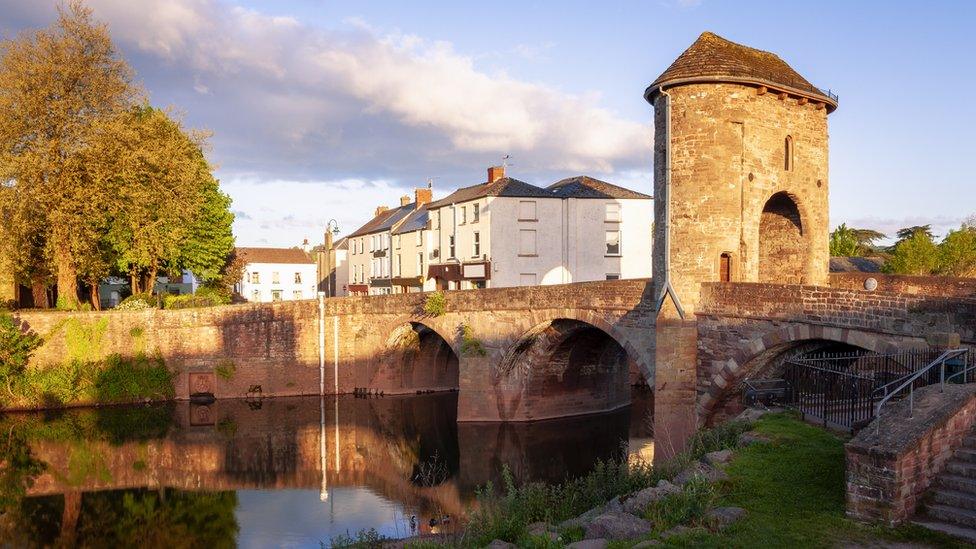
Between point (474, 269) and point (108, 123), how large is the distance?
745 inches

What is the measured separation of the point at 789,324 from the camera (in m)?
15.8

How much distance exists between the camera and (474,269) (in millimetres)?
40375

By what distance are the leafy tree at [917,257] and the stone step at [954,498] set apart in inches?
1525

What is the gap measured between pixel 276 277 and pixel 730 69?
178 ft

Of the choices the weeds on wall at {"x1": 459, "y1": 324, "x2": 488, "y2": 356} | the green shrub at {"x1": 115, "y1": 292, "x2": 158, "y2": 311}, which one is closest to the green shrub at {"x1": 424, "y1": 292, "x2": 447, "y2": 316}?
the weeds on wall at {"x1": 459, "y1": 324, "x2": 488, "y2": 356}

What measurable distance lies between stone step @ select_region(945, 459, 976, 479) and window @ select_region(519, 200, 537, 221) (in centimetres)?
3103

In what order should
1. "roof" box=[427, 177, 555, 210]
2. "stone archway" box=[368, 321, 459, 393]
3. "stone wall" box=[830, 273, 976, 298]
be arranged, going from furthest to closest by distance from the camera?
1. "roof" box=[427, 177, 555, 210]
2. "stone archway" box=[368, 321, 459, 393]
3. "stone wall" box=[830, 273, 976, 298]

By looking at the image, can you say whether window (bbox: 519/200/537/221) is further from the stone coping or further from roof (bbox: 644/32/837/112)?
the stone coping

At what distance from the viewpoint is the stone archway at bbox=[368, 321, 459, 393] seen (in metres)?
33.5

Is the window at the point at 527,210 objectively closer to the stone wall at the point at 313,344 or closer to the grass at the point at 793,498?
the stone wall at the point at 313,344

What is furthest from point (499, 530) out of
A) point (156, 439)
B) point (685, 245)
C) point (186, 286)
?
point (186, 286)

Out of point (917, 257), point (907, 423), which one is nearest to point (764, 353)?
point (907, 423)

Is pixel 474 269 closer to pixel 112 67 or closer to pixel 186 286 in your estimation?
pixel 112 67

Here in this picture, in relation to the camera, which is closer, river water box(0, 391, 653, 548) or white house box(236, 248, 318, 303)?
river water box(0, 391, 653, 548)
